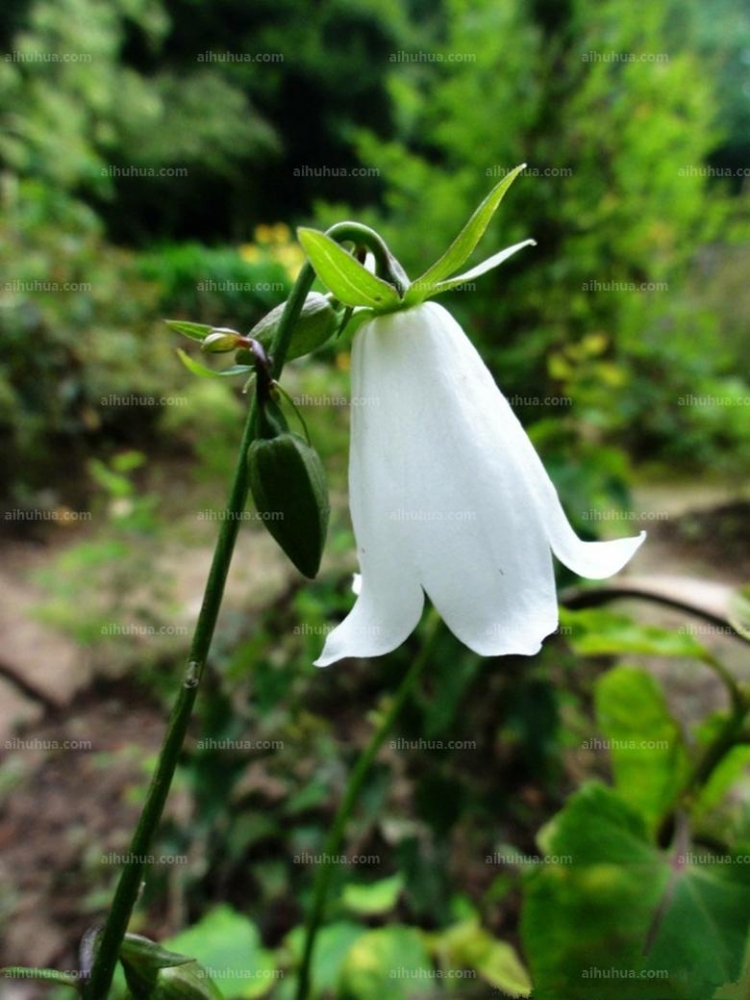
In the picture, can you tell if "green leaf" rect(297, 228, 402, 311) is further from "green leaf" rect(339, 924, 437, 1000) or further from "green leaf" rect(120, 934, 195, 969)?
"green leaf" rect(339, 924, 437, 1000)

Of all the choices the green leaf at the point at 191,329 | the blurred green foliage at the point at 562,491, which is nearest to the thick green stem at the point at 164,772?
the green leaf at the point at 191,329

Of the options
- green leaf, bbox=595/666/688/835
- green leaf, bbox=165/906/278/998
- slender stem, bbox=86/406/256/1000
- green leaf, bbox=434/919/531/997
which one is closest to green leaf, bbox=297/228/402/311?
slender stem, bbox=86/406/256/1000

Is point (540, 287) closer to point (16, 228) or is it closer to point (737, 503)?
point (737, 503)

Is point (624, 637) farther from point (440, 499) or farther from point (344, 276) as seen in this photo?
point (344, 276)

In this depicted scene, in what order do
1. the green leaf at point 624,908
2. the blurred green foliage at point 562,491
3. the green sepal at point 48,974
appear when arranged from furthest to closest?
the blurred green foliage at point 562,491, the green leaf at point 624,908, the green sepal at point 48,974

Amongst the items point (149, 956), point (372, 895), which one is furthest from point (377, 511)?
point (372, 895)

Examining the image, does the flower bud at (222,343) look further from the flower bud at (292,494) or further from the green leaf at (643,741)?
the green leaf at (643,741)
